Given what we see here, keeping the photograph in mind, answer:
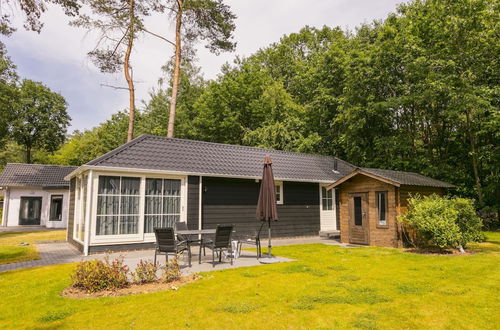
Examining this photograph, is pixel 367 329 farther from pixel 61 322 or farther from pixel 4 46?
pixel 4 46

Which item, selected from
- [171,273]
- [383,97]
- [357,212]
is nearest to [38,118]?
[383,97]

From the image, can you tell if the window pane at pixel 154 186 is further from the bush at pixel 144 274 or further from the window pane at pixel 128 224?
the bush at pixel 144 274

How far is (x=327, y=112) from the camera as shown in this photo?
82.0 ft

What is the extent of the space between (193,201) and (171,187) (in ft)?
3.24

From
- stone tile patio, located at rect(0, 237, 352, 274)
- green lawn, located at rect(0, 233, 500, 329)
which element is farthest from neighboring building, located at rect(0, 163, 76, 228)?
green lawn, located at rect(0, 233, 500, 329)

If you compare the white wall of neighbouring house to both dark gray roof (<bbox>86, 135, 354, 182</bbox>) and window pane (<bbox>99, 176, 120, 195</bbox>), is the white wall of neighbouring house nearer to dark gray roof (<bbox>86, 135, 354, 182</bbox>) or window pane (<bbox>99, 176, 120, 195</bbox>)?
dark gray roof (<bbox>86, 135, 354, 182</bbox>)

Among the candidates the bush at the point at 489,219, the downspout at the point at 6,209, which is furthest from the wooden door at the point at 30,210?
the bush at the point at 489,219

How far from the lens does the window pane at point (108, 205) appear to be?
1010 cm

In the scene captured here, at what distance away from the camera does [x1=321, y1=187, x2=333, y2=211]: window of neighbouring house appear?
15750 mm

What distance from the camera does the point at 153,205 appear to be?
11141mm

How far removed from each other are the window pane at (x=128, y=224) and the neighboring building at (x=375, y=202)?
25.0 feet

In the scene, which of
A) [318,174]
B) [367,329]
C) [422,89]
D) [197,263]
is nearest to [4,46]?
[197,263]

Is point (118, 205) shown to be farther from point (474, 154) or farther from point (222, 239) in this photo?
point (474, 154)

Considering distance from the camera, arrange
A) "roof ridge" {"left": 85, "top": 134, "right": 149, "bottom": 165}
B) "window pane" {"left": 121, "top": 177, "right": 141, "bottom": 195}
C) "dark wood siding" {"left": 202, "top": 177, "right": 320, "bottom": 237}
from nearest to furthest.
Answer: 1. "roof ridge" {"left": 85, "top": 134, "right": 149, "bottom": 165}
2. "window pane" {"left": 121, "top": 177, "right": 141, "bottom": 195}
3. "dark wood siding" {"left": 202, "top": 177, "right": 320, "bottom": 237}
